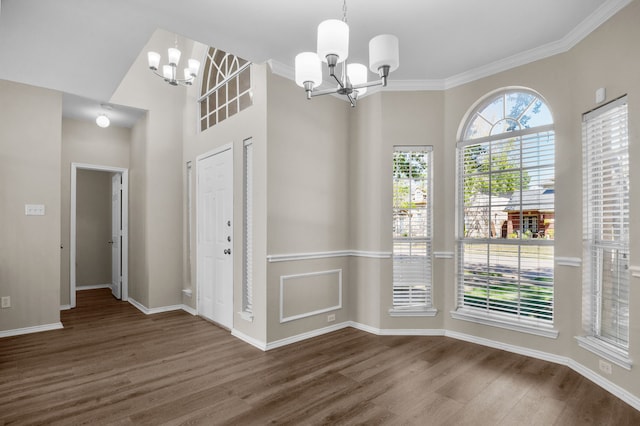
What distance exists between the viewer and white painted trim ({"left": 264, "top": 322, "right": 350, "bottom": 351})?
11.4 ft

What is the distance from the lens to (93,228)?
22.3 ft

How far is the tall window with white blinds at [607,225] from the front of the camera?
8.60ft

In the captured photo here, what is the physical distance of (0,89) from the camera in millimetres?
3969

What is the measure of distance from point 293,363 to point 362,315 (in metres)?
1.26

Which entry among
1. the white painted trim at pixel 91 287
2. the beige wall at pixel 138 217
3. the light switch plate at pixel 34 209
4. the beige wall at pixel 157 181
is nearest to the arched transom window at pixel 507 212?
the beige wall at pixel 157 181

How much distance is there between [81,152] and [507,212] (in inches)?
233

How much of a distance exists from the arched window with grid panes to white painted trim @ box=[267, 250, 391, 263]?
1.71 meters

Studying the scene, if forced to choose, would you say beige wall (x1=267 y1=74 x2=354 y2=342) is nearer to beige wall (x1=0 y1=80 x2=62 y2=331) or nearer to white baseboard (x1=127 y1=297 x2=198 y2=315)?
white baseboard (x1=127 y1=297 x2=198 y2=315)

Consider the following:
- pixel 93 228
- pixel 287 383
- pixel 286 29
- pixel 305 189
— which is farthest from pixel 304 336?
pixel 93 228

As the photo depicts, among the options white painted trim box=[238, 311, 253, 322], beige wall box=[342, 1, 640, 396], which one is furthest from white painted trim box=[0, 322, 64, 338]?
beige wall box=[342, 1, 640, 396]

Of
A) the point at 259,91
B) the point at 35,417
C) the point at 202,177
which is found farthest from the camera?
the point at 202,177

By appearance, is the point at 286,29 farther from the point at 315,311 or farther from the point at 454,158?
the point at 315,311

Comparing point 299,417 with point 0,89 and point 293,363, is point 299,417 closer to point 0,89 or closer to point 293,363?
point 293,363

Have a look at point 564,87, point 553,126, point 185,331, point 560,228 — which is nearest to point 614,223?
point 560,228
